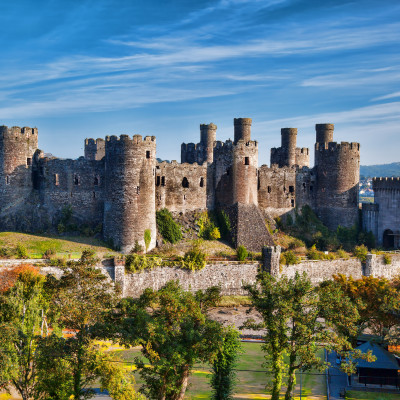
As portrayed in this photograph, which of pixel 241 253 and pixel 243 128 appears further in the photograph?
pixel 243 128

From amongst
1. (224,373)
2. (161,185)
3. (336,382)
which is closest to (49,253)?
(161,185)

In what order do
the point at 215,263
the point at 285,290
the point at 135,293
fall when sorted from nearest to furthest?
the point at 285,290, the point at 135,293, the point at 215,263

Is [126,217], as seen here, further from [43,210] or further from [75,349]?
[75,349]

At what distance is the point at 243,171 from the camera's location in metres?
54.7

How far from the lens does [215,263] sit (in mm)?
48125

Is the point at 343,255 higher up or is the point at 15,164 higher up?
the point at 15,164

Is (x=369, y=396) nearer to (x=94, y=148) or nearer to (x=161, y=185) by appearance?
(x=161, y=185)

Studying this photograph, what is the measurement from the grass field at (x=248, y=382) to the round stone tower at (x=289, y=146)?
2761 cm

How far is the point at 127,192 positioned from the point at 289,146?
21105mm

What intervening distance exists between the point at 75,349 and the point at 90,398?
12.6 feet

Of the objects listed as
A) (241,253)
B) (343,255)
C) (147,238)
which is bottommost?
(343,255)

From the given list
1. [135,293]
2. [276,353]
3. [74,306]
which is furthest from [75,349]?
[135,293]

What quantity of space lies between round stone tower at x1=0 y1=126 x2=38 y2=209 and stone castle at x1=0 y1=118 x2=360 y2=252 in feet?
0.26

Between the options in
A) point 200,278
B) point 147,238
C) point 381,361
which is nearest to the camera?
point 381,361
